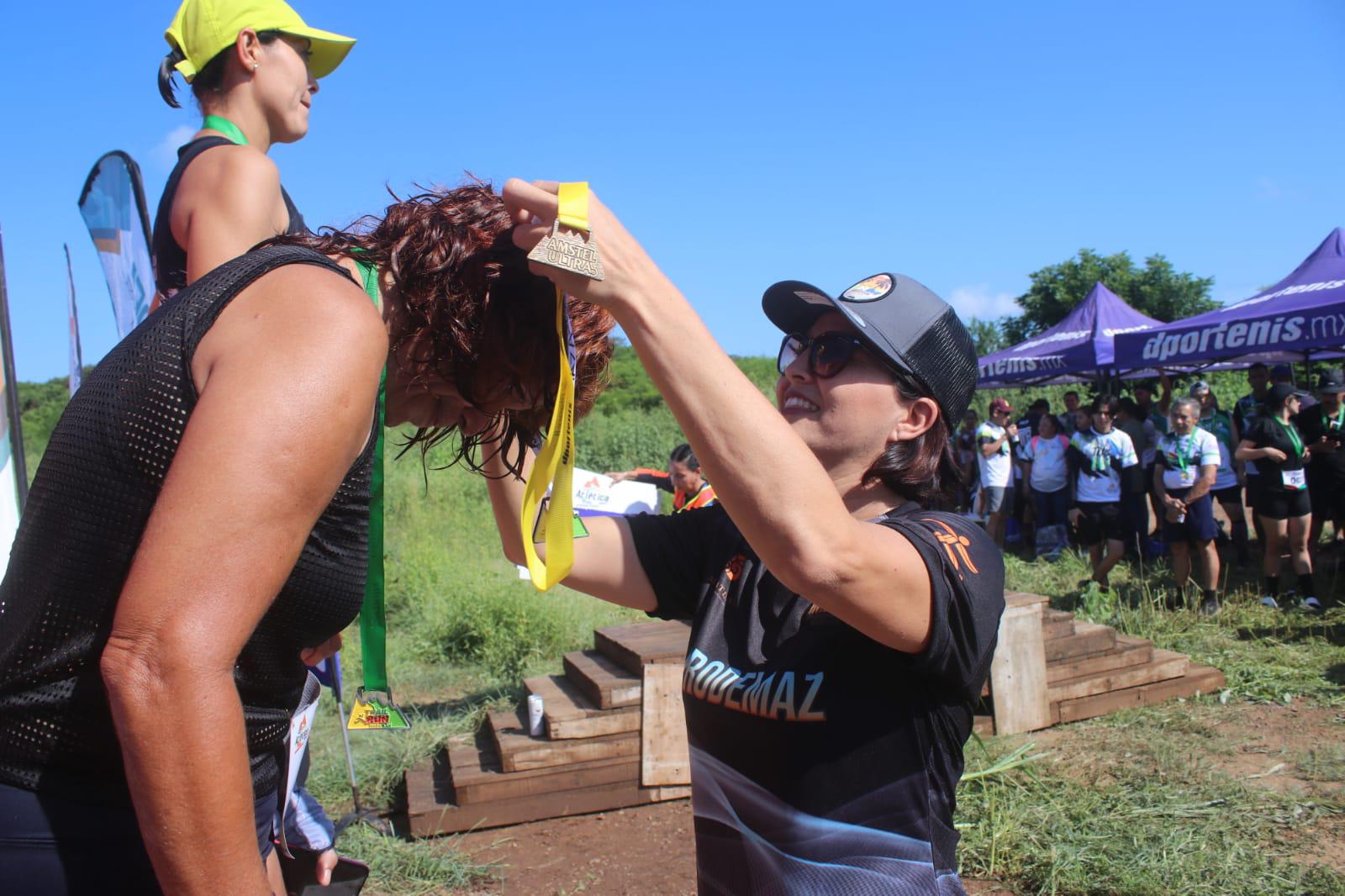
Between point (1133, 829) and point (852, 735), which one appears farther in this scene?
point (1133, 829)

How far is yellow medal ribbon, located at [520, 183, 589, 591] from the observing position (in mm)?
1395

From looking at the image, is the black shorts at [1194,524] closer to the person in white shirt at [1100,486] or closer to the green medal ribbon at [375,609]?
the person in white shirt at [1100,486]

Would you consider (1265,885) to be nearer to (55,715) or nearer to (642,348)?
(642,348)

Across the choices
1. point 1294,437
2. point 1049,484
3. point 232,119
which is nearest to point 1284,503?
point 1294,437

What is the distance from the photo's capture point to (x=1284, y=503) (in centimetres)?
816

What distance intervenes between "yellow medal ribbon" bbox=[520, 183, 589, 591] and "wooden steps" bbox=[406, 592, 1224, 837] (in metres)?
3.46

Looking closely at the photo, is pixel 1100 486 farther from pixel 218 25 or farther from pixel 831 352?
pixel 218 25

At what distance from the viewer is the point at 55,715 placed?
115cm

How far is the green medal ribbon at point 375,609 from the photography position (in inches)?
54.7

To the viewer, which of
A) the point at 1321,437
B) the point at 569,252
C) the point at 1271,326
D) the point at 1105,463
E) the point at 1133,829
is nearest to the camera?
the point at 569,252

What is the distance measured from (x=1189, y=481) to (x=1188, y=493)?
0.14 m

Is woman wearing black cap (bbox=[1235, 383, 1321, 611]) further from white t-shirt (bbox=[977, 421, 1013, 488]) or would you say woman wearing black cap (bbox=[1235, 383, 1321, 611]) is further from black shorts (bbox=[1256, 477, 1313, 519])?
white t-shirt (bbox=[977, 421, 1013, 488])

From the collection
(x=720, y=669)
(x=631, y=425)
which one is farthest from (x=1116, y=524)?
(x=631, y=425)

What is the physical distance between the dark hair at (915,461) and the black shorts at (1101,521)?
8.05 meters
